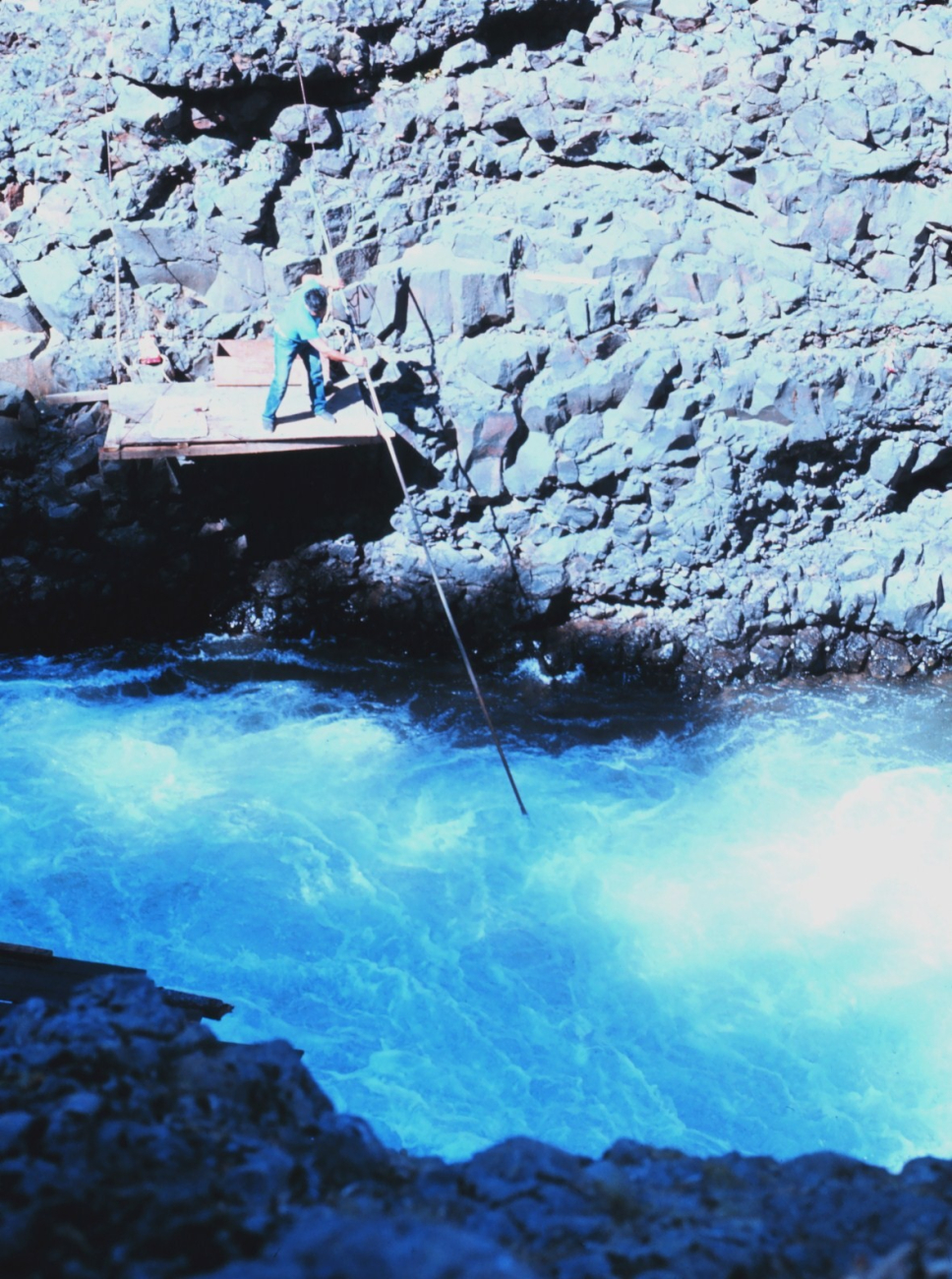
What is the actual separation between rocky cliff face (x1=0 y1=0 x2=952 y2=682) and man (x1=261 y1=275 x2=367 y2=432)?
1.01 meters

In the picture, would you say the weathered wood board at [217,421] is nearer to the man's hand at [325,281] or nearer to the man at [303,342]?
the man at [303,342]

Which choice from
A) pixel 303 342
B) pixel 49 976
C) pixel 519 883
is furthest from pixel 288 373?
pixel 49 976

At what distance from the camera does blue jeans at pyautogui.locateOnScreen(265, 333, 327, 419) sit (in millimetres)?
7082

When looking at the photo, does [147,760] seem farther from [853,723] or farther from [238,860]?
[853,723]

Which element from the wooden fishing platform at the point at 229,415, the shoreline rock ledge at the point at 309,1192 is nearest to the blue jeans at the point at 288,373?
the wooden fishing platform at the point at 229,415

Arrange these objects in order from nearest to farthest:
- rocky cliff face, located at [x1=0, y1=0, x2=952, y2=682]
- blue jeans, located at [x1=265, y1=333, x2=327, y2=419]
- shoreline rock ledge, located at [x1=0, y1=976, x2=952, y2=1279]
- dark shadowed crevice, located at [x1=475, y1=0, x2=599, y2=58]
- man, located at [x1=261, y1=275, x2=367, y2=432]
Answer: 1. shoreline rock ledge, located at [x1=0, y1=976, x2=952, y2=1279]
2. man, located at [x1=261, y1=275, x2=367, y2=432]
3. blue jeans, located at [x1=265, y1=333, x2=327, y2=419]
4. rocky cliff face, located at [x1=0, y1=0, x2=952, y2=682]
5. dark shadowed crevice, located at [x1=475, y1=0, x2=599, y2=58]

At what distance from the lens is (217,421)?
7.57 m

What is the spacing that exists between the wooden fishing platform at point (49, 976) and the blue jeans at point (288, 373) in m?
3.99

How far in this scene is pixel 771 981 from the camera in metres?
6.09

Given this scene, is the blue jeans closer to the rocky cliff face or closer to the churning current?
the rocky cliff face

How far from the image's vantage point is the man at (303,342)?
692cm

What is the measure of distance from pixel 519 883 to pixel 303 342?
3.89 m

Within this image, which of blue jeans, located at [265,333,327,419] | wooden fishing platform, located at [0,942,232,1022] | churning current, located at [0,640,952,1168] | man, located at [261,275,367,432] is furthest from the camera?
blue jeans, located at [265,333,327,419]

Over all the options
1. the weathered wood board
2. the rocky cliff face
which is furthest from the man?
the rocky cliff face
